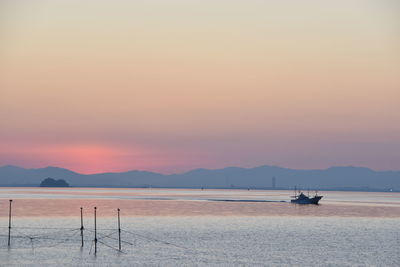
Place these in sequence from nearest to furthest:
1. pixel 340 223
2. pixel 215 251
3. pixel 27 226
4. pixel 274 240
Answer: pixel 215 251 → pixel 274 240 → pixel 27 226 → pixel 340 223

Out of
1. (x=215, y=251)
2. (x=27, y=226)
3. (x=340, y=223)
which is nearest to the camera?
(x=215, y=251)

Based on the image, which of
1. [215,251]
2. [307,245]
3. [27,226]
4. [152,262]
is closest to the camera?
[152,262]

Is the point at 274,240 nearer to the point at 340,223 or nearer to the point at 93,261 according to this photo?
the point at 93,261

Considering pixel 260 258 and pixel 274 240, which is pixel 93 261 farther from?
pixel 274 240

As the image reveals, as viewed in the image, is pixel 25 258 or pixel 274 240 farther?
pixel 274 240

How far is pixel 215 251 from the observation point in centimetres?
9812

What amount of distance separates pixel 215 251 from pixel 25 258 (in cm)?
2755

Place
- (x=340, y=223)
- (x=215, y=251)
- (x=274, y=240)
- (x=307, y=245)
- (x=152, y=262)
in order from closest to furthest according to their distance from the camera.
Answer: (x=152, y=262)
(x=215, y=251)
(x=307, y=245)
(x=274, y=240)
(x=340, y=223)

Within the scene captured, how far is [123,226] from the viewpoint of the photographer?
144 m

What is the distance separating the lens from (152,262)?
281 feet

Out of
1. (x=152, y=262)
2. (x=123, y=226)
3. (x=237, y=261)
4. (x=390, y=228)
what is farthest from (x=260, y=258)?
(x=390, y=228)

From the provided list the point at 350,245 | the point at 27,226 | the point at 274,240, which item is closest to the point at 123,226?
the point at 27,226

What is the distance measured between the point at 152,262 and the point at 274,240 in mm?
35437

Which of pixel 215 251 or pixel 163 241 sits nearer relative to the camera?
pixel 215 251
